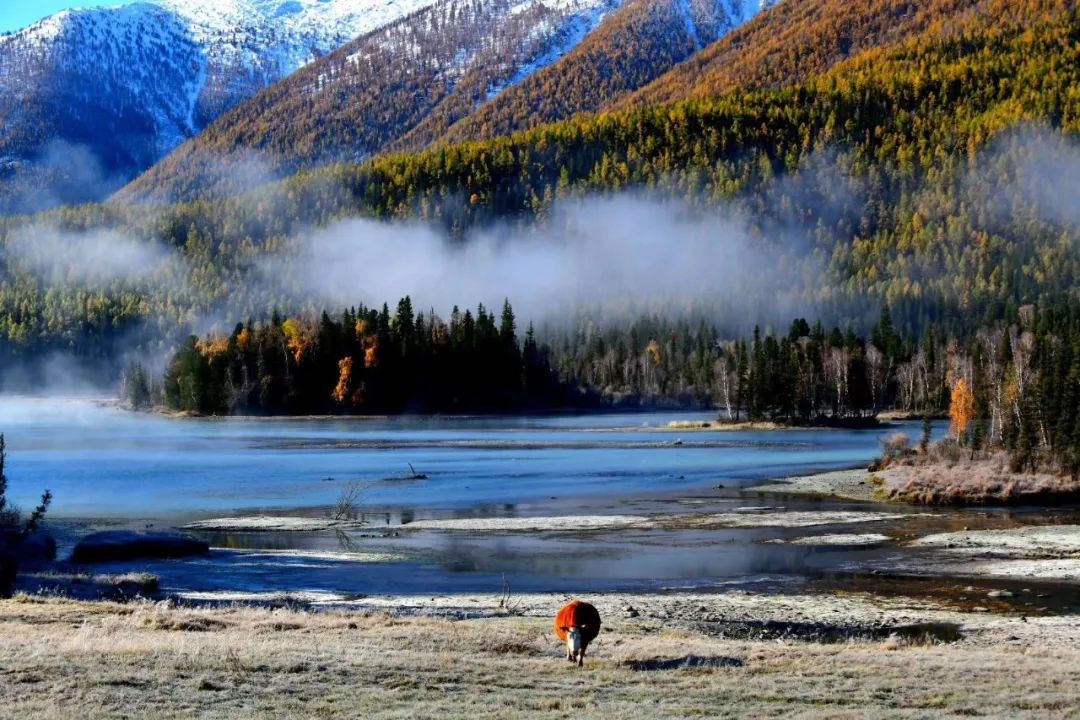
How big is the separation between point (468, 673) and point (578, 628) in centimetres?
242

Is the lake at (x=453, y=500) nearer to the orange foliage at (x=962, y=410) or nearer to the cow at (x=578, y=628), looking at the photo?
the orange foliage at (x=962, y=410)

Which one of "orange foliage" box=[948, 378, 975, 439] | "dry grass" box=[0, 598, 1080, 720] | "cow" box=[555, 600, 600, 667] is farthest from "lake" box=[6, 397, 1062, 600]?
"cow" box=[555, 600, 600, 667]

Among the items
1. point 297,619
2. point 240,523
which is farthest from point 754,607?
point 240,523

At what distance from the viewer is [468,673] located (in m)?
23.9

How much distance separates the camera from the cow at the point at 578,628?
24.9m

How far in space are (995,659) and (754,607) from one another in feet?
33.2

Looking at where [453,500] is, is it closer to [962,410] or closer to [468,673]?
[468,673]

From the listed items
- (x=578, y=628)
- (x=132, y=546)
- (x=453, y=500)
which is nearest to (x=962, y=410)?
(x=453, y=500)

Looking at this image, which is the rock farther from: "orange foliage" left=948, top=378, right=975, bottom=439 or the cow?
"orange foliage" left=948, top=378, right=975, bottom=439

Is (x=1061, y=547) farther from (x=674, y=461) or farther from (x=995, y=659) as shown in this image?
(x=674, y=461)

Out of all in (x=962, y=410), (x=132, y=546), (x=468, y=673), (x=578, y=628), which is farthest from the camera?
(x=962, y=410)

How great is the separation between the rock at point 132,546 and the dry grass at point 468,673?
15142 millimetres

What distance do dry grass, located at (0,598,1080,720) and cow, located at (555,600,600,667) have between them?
34 cm

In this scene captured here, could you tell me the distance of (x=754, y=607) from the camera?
3566cm
